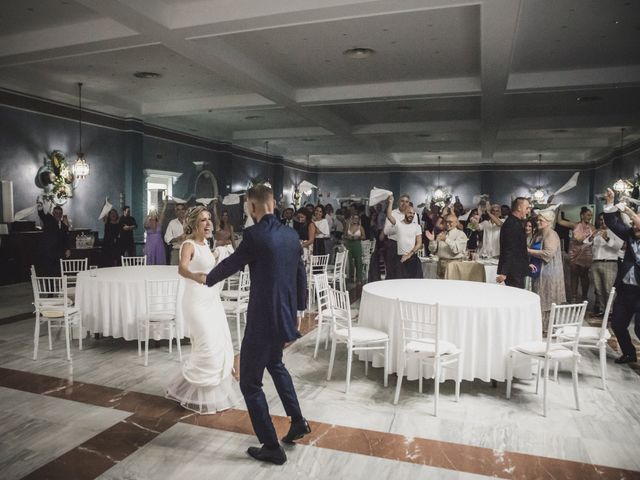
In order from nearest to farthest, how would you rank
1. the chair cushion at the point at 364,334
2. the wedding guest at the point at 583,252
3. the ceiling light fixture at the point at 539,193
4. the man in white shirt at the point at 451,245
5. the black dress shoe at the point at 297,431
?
the black dress shoe at the point at 297,431
the chair cushion at the point at 364,334
the man in white shirt at the point at 451,245
the wedding guest at the point at 583,252
the ceiling light fixture at the point at 539,193

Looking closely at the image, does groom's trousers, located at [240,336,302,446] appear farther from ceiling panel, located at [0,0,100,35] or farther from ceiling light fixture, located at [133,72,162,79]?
ceiling light fixture, located at [133,72,162,79]

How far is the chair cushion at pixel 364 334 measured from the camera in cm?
410

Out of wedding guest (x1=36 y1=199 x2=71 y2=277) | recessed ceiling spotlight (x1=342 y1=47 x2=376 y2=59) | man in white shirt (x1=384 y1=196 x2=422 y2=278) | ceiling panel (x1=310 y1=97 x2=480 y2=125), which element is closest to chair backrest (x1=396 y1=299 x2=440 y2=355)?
man in white shirt (x1=384 y1=196 x2=422 y2=278)

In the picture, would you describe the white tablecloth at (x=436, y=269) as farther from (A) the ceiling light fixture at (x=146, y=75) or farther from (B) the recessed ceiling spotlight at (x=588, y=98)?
(A) the ceiling light fixture at (x=146, y=75)

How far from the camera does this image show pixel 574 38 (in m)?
6.48

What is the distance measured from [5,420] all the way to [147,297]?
1507 millimetres

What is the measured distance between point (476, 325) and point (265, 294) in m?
2.01

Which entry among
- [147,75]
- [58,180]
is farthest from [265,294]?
[58,180]

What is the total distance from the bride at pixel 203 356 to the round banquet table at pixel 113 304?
128 centimetres

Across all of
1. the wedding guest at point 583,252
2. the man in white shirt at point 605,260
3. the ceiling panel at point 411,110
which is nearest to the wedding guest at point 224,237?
the ceiling panel at point 411,110

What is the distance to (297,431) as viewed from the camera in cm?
318

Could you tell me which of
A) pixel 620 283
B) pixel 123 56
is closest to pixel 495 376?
pixel 620 283

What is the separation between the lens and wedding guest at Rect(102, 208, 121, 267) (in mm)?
9016

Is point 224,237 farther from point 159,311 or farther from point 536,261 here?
point 536,261
